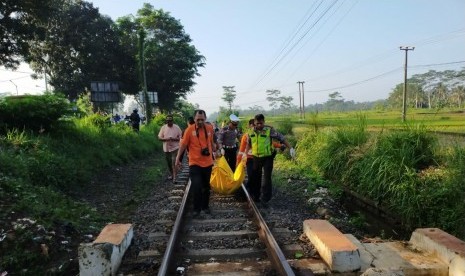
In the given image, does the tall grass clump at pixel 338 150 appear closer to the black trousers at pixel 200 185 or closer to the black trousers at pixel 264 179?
the black trousers at pixel 264 179

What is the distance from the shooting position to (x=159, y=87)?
4725cm

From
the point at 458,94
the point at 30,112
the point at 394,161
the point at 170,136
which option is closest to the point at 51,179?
the point at 30,112

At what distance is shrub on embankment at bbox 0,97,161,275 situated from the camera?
5004 mm

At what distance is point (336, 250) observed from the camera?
14.3ft

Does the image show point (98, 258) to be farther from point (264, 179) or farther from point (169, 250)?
point (264, 179)

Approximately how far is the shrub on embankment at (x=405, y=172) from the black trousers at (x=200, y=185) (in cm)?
374

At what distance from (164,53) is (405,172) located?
41.9m

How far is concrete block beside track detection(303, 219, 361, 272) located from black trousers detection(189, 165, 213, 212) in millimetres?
2388

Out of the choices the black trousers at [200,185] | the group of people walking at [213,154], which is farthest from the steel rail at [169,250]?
the group of people walking at [213,154]

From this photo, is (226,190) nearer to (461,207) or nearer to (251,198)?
(251,198)

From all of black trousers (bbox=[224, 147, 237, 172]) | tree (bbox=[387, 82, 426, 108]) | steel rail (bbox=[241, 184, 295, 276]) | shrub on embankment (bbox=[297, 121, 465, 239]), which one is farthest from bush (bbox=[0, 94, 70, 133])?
tree (bbox=[387, 82, 426, 108])

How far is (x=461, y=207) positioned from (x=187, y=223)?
4556 millimetres

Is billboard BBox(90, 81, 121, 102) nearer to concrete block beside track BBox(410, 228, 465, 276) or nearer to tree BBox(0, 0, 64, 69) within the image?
tree BBox(0, 0, 64, 69)

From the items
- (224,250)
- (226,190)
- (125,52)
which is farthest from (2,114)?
(125,52)
